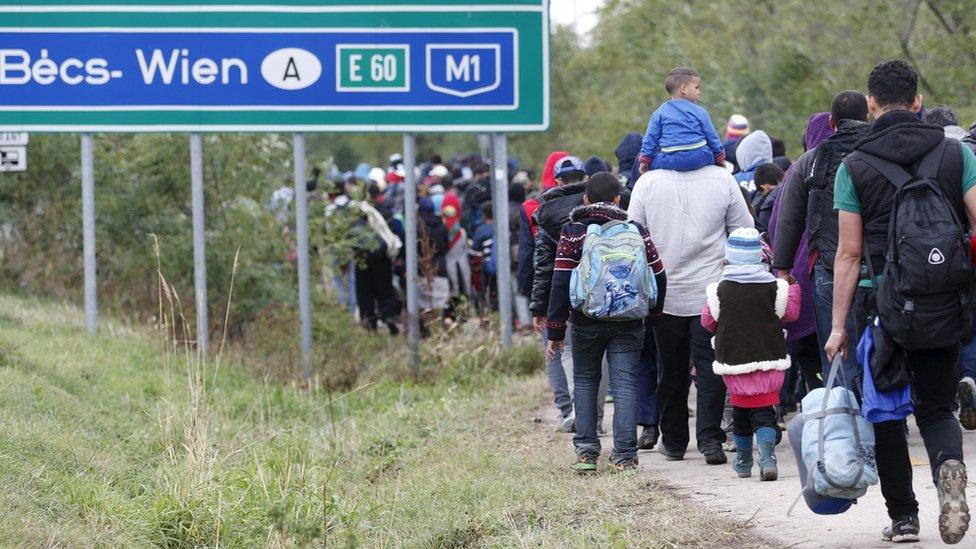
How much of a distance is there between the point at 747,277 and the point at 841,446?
2.09m

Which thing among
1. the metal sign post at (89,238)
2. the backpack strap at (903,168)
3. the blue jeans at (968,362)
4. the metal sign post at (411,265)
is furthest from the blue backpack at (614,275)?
the metal sign post at (89,238)

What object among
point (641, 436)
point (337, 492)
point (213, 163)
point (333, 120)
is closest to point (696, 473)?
point (641, 436)

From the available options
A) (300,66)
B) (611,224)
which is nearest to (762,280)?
(611,224)

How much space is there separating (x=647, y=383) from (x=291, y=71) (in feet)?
17.6

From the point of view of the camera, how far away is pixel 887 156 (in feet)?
20.0

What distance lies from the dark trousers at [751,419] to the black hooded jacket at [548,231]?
1.32 m

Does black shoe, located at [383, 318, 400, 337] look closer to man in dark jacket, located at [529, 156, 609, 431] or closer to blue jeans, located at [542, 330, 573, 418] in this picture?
blue jeans, located at [542, 330, 573, 418]

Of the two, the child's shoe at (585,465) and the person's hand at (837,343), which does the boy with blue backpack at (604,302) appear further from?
the person's hand at (837,343)

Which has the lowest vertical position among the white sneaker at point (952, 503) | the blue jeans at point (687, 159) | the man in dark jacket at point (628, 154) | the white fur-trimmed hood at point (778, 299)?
the white sneaker at point (952, 503)

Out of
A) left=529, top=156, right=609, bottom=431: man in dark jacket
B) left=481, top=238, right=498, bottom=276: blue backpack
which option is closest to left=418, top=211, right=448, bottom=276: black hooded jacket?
left=481, top=238, right=498, bottom=276: blue backpack

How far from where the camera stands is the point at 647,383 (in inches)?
379

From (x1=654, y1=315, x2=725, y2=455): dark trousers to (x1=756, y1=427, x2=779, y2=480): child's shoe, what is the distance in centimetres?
62

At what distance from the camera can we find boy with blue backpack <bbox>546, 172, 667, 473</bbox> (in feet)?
27.2

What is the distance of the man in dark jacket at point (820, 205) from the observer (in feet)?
24.4
